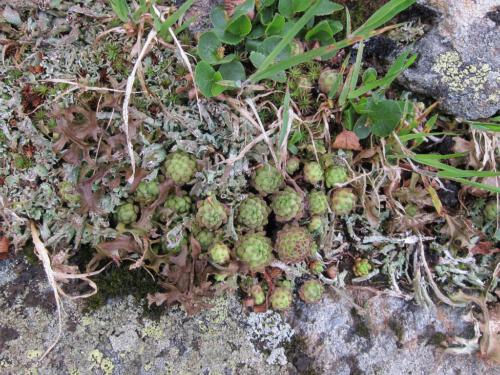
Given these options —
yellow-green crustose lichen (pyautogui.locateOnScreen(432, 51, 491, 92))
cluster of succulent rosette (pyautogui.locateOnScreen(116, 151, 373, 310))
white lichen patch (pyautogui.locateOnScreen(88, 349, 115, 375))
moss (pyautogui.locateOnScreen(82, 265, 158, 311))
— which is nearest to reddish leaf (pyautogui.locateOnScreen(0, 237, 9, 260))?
moss (pyautogui.locateOnScreen(82, 265, 158, 311))

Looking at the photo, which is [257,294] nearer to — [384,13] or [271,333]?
[271,333]

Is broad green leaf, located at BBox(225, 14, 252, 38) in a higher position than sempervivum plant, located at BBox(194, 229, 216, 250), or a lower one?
higher

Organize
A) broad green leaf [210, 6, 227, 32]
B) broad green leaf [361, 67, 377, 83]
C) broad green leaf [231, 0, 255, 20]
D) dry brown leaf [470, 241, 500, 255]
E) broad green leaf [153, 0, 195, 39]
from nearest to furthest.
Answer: broad green leaf [153, 0, 195, 39]
broad green leaf [231, 0, 255, 20]
broad green leaf [210, 6, 227, 32]
broad green leaf [361, 67, 377, 83]
dry brown leaf [470, 241, 500, 255]

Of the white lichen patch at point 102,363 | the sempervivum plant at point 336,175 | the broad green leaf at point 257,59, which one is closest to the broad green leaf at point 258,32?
the broad green leaf at point 257,59

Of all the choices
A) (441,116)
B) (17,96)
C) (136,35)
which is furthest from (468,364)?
(17,96)

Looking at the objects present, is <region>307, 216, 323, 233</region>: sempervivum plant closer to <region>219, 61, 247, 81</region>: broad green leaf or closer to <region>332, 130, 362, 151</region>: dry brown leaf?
<region>332, 130, 362, 151</region>: dry brown leaf

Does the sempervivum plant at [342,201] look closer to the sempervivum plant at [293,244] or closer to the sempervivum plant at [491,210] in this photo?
the sempervivum plant at [293,244]
